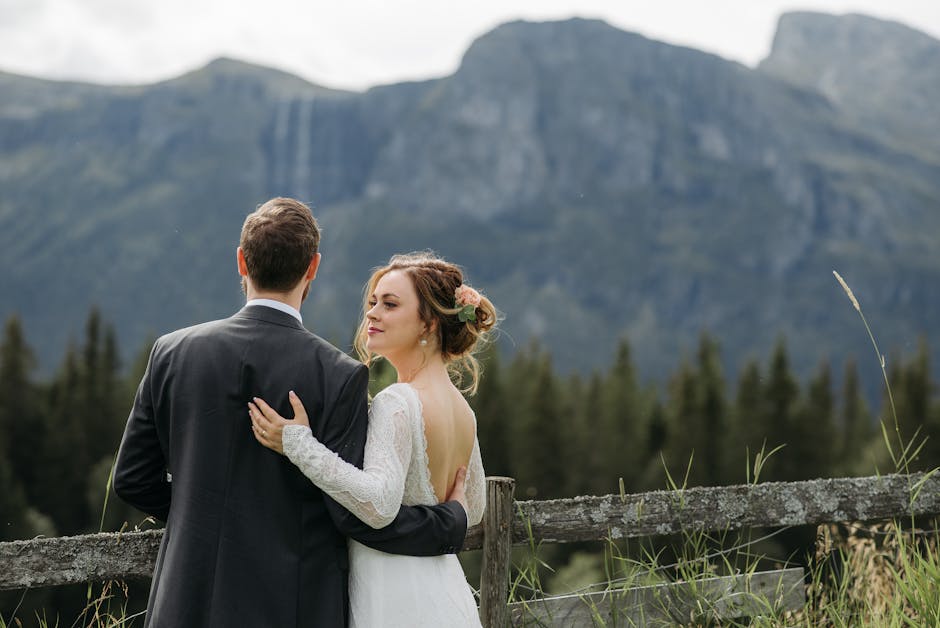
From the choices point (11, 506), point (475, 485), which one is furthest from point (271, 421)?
point (11, 506)

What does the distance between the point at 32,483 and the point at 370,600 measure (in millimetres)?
39249

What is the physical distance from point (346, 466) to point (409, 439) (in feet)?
0.99

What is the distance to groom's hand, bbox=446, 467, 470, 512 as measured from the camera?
364 centimetres

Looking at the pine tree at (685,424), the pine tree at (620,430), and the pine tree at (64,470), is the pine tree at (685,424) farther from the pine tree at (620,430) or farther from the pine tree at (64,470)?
the pine tree at (64,470)

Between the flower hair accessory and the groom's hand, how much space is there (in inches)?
21.0

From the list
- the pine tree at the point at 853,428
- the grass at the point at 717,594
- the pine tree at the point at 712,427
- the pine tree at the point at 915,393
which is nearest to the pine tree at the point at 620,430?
the pine tree at the point at 712,427

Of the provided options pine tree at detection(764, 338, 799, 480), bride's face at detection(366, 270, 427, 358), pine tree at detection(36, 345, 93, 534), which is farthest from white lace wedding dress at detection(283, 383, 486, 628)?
pine tree at detection(764, 338, 799, 480)

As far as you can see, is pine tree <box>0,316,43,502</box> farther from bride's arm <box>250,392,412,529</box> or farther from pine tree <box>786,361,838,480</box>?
bride's arm <box>250,392,412,529</box>

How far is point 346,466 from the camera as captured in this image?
3137mm

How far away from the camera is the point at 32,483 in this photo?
38906 mm

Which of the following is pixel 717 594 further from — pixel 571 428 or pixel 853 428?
pixel 853 428

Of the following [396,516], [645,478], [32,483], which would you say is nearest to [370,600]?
[396,516]

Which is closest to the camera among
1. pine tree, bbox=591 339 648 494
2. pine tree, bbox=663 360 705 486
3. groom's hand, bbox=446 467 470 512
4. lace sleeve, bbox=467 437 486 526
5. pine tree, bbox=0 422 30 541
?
groom's hand, bbox=446 467 470 512

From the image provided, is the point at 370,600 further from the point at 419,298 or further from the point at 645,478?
the point at 645,478
